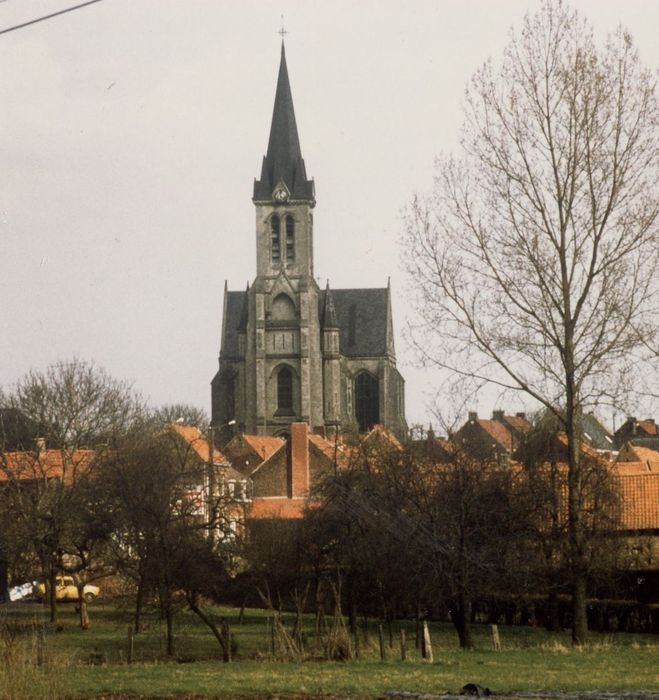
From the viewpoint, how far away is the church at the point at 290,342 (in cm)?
11044

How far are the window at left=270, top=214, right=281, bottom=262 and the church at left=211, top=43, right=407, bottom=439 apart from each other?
9cm

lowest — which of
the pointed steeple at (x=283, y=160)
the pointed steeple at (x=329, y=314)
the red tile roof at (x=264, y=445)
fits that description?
the red tile roof at (x=264, y=445)

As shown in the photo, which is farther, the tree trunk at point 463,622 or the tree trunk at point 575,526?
the tree trunk at point 463,622

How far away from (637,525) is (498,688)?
94.9ft

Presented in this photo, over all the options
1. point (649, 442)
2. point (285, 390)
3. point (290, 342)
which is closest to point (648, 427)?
point (649, 442)

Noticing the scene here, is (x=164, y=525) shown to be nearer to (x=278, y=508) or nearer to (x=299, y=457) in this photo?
(x=278, y=508)

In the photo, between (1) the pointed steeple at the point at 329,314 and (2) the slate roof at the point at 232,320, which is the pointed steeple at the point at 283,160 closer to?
(1) the pointed steeple at the point at 329,314

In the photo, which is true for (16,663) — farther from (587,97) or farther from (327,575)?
(327,575)

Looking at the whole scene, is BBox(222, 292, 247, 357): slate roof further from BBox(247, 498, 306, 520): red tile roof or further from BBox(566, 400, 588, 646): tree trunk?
BBox(566, 400, 588, 646): tree trunk

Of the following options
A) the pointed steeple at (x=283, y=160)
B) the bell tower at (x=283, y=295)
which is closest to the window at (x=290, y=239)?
the bell tower at (x=283, y=295)

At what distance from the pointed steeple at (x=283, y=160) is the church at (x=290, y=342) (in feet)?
0.28

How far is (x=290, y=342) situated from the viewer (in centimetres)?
11194

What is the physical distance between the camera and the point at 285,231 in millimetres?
115062

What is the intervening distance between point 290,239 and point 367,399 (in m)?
15.9
